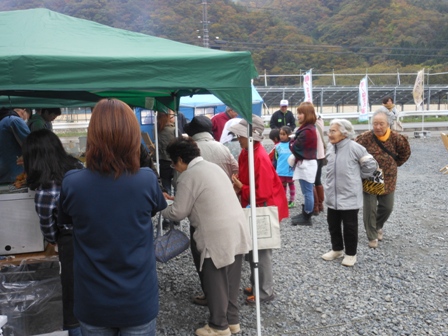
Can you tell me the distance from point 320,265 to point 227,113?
12.6 feet

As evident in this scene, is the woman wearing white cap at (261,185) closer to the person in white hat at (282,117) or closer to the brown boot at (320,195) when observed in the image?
the brown boot at (320,195)

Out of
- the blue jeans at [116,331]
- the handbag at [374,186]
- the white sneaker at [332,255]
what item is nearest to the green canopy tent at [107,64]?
the blue jeans at [116,331]

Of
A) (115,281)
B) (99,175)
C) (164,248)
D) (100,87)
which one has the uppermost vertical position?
(100,87)

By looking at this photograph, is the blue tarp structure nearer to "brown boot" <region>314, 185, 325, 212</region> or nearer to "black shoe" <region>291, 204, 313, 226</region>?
"brown boot" <region>314, 185, 325, 212</region>

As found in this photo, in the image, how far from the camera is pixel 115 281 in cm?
185

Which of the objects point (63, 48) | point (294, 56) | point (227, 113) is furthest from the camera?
point (294, 56)

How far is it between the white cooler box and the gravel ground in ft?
4.05

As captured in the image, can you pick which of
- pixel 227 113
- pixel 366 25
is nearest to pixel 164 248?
pixel 227 113

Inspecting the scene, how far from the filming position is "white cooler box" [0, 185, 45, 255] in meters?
3.16

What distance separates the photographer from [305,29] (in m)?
64.6

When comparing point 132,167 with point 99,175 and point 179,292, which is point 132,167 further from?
point 179,292

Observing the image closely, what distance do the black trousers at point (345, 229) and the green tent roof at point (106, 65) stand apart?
2.33 m

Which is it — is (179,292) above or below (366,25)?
below

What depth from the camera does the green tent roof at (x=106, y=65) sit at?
8.34ft
